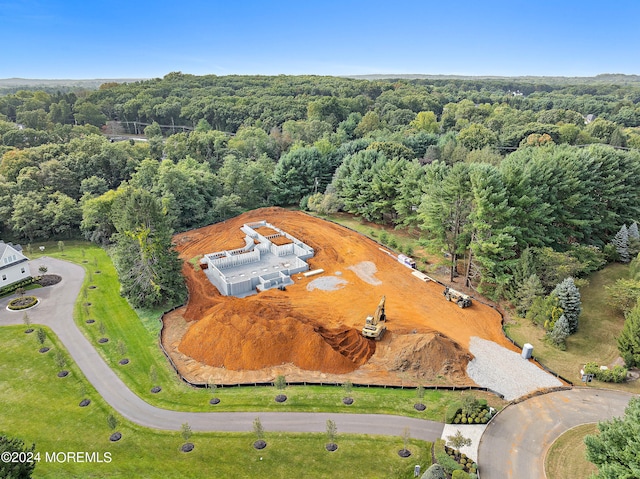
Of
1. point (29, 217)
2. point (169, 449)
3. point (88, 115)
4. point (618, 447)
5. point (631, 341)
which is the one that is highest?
point (88, 115)

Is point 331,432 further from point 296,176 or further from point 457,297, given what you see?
point 296,176

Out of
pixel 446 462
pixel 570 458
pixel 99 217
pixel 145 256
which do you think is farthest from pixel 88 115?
pixel 570 458

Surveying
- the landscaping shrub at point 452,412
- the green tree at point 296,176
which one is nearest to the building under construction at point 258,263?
the green tree at point 296,176

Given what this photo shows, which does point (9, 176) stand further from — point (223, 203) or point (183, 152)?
point (223, 203)

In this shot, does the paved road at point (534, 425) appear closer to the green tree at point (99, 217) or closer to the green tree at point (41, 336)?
the green tree at point (41, 336)

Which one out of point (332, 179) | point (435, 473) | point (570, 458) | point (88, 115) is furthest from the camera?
point (88, 115)

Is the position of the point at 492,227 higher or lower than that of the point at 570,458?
higher
